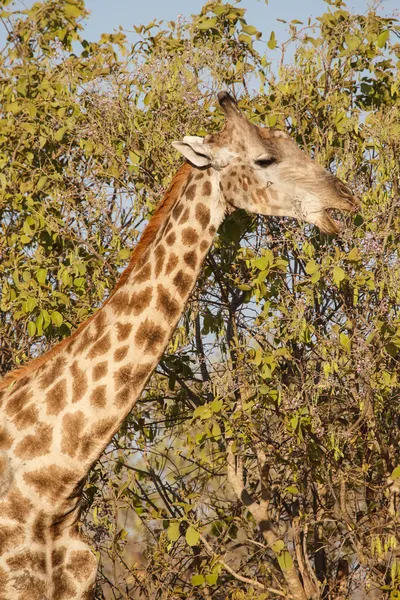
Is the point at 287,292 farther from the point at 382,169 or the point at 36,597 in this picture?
the point at 36,597

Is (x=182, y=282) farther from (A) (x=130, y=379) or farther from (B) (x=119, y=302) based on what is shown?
(A) (x=130, y=379)

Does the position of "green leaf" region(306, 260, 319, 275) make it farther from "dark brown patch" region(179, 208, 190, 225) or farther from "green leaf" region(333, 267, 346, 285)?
"dark brown patch" region(179, 208, 190, 225)

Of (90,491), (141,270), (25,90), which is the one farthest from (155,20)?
(90,491)

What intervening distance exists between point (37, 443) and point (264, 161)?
2533 millimetres

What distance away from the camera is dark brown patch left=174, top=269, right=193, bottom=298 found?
608cm

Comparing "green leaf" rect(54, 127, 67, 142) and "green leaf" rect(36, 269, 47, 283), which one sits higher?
"green leaf" rect(54, 127, 67, 142)

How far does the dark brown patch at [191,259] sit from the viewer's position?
614 cm

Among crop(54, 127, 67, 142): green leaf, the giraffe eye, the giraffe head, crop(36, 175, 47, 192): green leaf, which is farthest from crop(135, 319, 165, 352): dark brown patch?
crop(54, 127, 67, 142): green leaf

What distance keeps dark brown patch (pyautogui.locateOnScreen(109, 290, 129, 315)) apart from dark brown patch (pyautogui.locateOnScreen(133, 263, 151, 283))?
12cm

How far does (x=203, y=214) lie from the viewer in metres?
6.28

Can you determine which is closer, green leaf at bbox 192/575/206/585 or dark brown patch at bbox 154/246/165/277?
dark brown patch at bbox 154/246/165/277

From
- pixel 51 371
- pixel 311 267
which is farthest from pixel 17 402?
pixel 311 267

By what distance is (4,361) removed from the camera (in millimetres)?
9758

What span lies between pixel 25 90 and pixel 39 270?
6.95 ft
